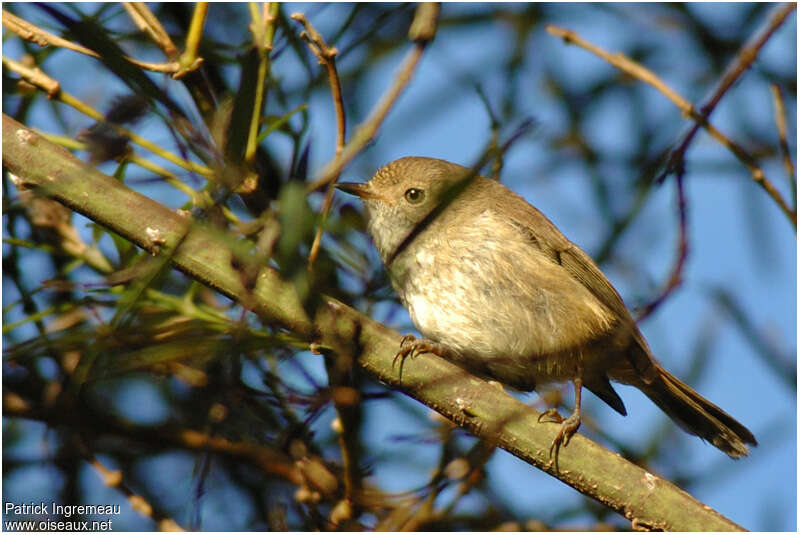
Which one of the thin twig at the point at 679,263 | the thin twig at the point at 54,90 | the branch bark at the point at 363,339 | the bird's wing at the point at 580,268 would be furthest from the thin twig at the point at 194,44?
the bird's wing at the point at 580,268

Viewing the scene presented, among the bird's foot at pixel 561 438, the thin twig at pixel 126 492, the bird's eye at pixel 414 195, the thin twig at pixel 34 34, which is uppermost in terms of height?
the bird's eye at pixel 414 195

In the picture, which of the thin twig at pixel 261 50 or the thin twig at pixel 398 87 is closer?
the thin twig at pixel 398 87

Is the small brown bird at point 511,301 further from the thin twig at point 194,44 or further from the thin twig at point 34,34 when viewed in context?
the thin twig at point 34,34

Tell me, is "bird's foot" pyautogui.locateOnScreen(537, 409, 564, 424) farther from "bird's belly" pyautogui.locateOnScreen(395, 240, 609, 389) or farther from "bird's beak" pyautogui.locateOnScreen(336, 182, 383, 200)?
"bird's beak" pyautogui.locateOnScreen(336, 182, 383, 200)

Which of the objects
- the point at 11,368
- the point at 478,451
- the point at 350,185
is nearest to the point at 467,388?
the point at 478,451

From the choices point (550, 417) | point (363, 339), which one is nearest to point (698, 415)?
point (550, 417)

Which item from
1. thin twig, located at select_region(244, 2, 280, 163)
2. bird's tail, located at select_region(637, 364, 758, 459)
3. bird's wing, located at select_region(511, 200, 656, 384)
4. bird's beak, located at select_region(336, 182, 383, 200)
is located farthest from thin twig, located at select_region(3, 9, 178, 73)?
bird's tail, located at select_region(637, 364, 758, 459)
